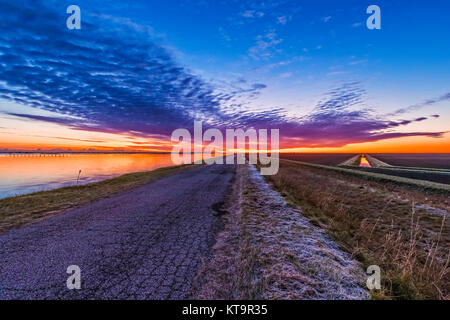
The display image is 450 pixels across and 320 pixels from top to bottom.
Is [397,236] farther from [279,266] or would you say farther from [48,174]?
[48,174]

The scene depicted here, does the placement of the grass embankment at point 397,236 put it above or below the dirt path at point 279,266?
below

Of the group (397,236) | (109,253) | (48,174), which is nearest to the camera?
(109,253)

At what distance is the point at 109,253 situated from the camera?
3.72 metres

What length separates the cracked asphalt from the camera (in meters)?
2.68

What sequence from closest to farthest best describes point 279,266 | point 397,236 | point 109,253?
1. point 279,266
2. point 109,253
3. point 397,236

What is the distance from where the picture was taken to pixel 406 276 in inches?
120

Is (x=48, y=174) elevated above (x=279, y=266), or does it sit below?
below

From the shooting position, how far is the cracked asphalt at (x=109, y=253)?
8.78ft

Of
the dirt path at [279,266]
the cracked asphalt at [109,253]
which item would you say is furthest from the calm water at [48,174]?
the dirt path at [279,266]

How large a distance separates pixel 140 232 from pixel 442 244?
33.9 feet

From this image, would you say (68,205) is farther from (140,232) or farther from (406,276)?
(406,276)

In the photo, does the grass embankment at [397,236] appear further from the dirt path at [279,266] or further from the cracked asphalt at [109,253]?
the cracked asphalt at [109,253]

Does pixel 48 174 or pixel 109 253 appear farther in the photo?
pixel 48 174

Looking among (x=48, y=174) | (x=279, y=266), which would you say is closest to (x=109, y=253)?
(x=279, y=266)
